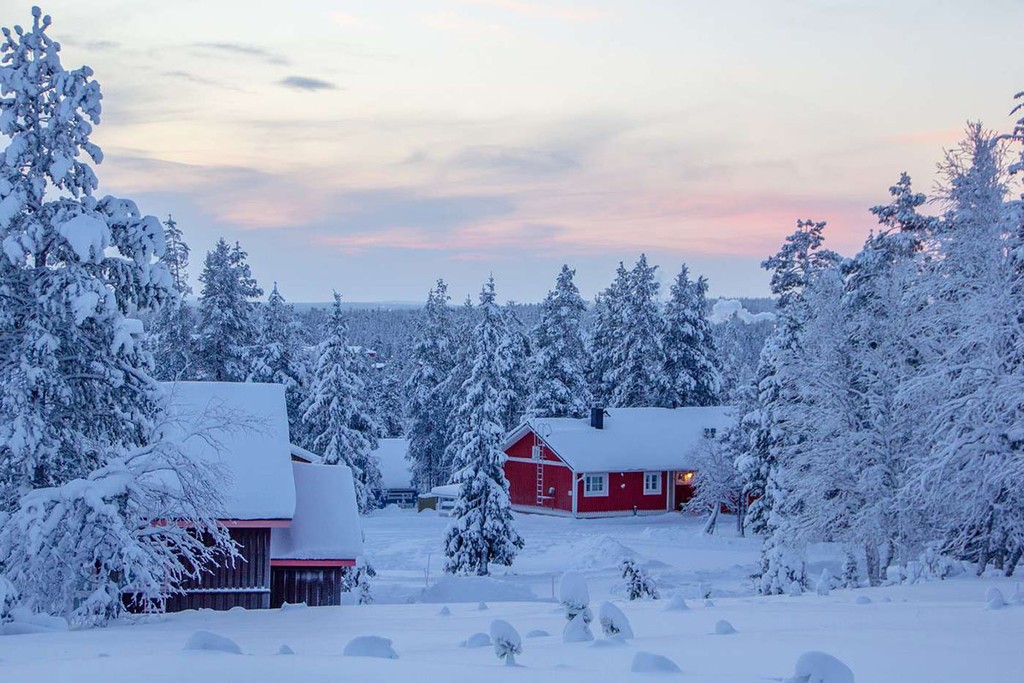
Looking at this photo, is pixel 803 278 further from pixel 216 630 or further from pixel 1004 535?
pixel 216 630

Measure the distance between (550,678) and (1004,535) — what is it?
62.4 ft

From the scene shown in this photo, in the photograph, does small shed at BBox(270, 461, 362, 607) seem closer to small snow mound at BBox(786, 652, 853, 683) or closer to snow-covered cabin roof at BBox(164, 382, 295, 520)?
snow-covered cabin roof at BBox(164, 382, 295, 520)

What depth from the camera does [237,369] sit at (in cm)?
4900

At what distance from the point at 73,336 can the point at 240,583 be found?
6.93 metres

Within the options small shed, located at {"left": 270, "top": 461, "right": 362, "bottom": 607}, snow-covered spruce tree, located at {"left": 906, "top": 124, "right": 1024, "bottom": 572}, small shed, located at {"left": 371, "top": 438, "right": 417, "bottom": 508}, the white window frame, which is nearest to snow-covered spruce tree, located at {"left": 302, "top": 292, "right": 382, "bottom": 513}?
the white window frame

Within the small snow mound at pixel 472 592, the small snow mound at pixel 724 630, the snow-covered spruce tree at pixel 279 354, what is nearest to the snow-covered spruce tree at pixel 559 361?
the snow-covered spruce tree at pixel 279 354

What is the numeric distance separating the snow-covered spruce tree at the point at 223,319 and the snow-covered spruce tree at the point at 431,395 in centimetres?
1707

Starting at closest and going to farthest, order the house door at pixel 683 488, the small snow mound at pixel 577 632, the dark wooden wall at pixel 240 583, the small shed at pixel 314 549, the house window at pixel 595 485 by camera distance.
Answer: the small snow mound at pixel 577 632 < the dark wooden wall at pixel 240 583 < the small shed at pixel 314 549 < the house window at pixel 595 485 < the house door at pixel 683 488

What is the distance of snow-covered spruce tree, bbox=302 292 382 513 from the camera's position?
47.6 meters

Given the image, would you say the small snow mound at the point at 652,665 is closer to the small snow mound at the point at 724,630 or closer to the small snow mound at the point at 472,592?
the small snow mound at the point at 724,630

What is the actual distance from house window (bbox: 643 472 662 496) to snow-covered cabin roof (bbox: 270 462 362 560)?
3392 cm

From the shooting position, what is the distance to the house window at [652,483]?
5572cm

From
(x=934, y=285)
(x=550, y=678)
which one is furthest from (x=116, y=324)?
(x=934, y=285)

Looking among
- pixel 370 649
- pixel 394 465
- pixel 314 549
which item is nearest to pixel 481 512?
pixel 314 549
